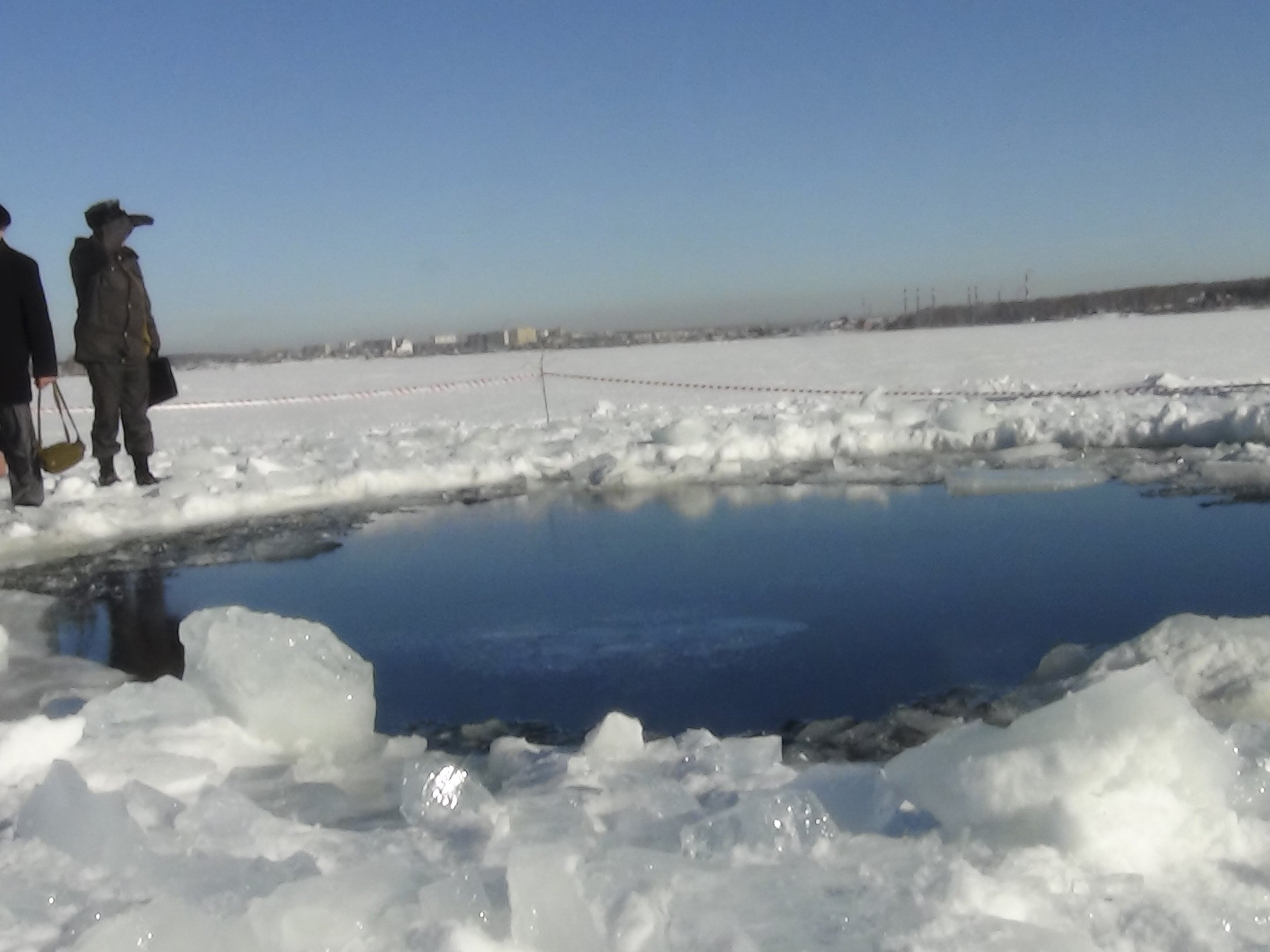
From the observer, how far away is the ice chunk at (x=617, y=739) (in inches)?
117

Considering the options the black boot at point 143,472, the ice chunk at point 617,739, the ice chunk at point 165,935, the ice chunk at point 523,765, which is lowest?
the ice chunk at point 523,765

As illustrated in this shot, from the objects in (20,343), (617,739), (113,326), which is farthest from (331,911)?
(113,326)

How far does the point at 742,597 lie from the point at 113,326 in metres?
4.75

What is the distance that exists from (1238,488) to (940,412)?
3.29m

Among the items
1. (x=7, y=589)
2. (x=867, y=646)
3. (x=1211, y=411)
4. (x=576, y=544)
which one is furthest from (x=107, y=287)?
(x=1211, y=411)

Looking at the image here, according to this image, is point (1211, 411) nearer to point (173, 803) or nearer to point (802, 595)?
point (802, 595)

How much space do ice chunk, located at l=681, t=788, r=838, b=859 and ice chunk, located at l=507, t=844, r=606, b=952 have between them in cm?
36

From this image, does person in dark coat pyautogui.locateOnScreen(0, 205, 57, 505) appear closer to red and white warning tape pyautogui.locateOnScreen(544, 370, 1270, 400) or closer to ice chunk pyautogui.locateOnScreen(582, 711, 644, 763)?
ice chunk pyautogui.locateOnScreen(582, 711, 644, 763)

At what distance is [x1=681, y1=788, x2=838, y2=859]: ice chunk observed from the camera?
2381mm

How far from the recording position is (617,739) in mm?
2998

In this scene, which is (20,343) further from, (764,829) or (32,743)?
(764,829)

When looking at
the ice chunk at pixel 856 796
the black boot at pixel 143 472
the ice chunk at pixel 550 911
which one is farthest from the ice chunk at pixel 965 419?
the ice chunk at pixel 550 911

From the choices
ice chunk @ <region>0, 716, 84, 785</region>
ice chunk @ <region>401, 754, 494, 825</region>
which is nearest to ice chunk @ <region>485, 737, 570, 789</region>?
ice chunk @ <region>401, 754, 494, 825</region>

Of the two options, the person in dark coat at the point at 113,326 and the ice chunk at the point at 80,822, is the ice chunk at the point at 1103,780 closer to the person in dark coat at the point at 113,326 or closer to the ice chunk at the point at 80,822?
the ice chunk at the point at 80,822
